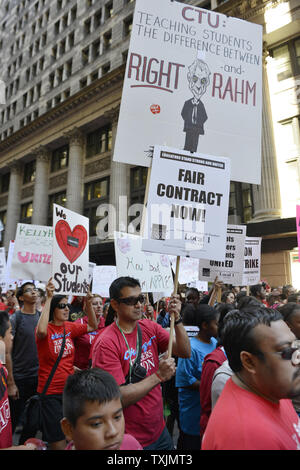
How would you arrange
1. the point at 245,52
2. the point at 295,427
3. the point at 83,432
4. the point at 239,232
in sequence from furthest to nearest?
the point at 239,232, the point at 245,52, the point at 83,432, the point at 295,427

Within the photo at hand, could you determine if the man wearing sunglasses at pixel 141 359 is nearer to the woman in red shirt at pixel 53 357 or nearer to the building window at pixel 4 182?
the woman in red shirt at pixel 53 357

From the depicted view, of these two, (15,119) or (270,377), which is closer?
(270,377)

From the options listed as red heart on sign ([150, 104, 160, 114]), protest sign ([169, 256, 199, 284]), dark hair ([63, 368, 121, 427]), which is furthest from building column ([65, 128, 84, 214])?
dark hair ([63, 368, 121, 427])

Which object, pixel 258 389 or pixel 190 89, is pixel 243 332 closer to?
pixel 258 389

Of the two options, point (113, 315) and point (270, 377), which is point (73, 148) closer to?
point (113, 315)

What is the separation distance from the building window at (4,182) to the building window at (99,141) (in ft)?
52.5


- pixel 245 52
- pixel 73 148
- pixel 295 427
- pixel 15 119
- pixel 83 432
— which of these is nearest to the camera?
pixel 295 427

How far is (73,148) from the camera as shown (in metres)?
28.2

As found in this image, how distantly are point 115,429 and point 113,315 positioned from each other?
1.67 m

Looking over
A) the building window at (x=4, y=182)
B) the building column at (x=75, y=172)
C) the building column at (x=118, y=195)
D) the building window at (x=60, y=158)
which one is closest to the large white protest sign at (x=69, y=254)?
the building column at (x=118, y=195)

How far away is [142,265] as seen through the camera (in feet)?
17.9

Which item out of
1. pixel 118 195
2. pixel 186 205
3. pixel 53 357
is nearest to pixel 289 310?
pixel 186 205
